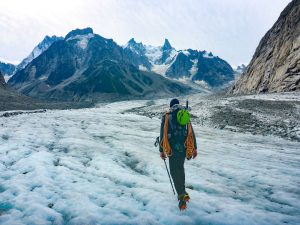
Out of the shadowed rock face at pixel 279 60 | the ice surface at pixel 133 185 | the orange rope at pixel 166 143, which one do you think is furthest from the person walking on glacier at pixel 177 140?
the shadowed rock face at pixel 279 60

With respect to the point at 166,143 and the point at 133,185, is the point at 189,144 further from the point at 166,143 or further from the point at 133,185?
the point at 133,185

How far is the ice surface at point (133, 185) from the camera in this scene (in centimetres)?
733

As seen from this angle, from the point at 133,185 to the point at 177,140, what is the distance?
2.53 meters

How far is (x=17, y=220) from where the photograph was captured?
6.86 m

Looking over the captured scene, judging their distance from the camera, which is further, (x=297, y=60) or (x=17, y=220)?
(x=297, y=60)

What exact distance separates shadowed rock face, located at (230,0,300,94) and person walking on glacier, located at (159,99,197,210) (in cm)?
3834

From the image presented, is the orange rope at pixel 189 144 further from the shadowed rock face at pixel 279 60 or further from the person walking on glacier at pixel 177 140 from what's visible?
the shadowed rock face at pixel 279 60

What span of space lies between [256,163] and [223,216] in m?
6.52

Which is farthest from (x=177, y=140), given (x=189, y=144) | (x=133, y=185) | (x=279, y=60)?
(x=279, y=60)

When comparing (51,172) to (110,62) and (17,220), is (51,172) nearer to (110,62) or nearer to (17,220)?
(17,220)

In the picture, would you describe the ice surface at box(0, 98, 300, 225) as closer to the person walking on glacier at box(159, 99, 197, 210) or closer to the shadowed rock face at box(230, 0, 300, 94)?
the person walking on glacier at box(159, 99, 197, 210)

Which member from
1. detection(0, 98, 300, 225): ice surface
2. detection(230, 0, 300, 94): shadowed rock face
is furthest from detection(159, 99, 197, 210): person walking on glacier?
detection(230, 0, 300, 94): shadowed rock face

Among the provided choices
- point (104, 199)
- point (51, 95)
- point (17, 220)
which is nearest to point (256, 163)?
point (104, 199)

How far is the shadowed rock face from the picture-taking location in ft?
149
